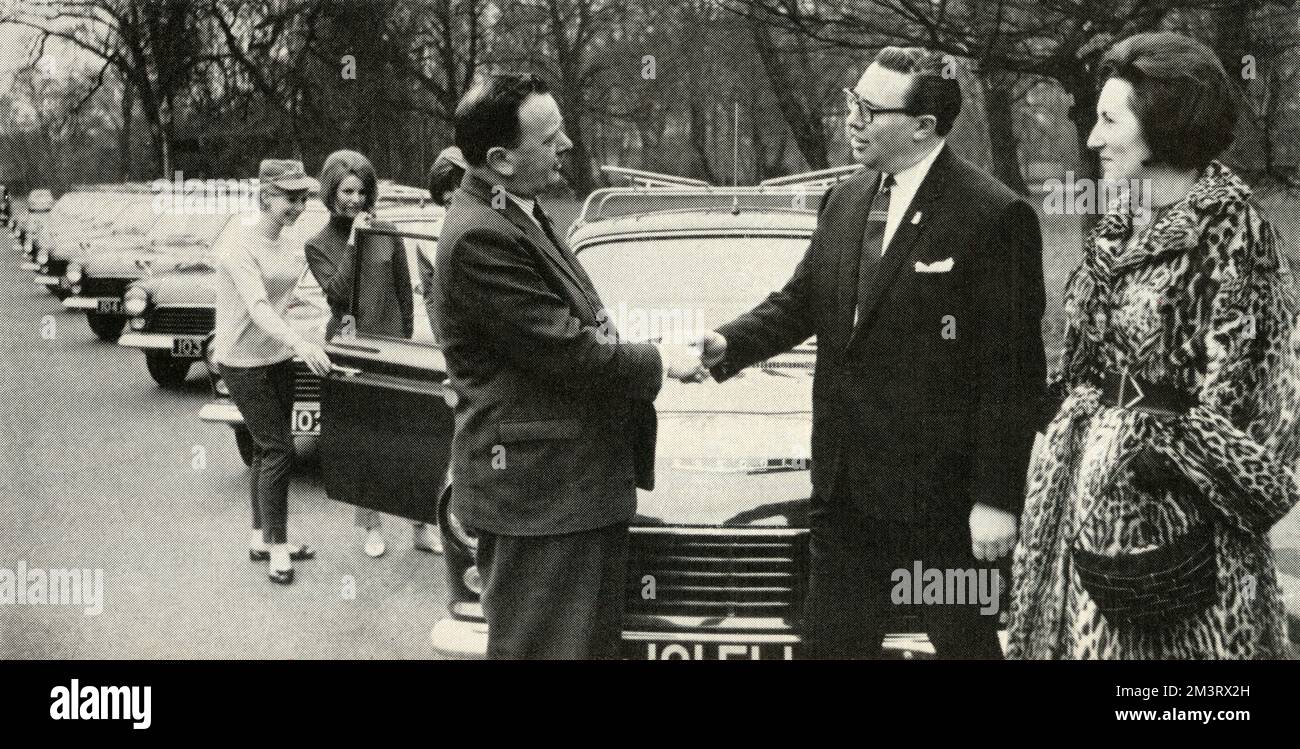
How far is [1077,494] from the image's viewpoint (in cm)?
295

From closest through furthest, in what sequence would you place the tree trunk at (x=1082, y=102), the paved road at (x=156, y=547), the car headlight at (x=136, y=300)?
the paved road at (x=156, y=547) < the tree trunk at (x=1082, y=102) < the car headlight at (x=136, y=300)

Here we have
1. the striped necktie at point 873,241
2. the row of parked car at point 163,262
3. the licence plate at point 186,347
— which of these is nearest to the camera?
the striped necktie at point 873,241

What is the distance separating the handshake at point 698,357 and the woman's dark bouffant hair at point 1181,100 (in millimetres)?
1174

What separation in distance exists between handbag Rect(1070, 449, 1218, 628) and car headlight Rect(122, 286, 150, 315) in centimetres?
748

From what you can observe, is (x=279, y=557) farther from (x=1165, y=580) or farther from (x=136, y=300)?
(x=136, y=300)

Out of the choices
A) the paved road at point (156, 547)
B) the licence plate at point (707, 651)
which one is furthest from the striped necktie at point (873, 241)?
the paved road at point (156, 547)

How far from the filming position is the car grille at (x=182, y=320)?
893cm

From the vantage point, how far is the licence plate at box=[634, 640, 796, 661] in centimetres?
349

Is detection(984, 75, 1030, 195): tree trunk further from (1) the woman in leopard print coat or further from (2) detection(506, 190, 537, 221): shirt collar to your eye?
(2) detection(506, 190, 537, 221): shirt collar

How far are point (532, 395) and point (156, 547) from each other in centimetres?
301

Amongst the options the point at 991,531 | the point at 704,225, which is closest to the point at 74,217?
the point at 704,225

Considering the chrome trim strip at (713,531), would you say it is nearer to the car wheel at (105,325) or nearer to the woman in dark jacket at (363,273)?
the woman in dark jacket at (363,273)

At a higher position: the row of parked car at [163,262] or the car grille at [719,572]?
the row of parked car at [163,262]

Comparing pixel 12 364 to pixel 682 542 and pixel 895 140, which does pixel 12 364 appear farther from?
pixel 895 140
